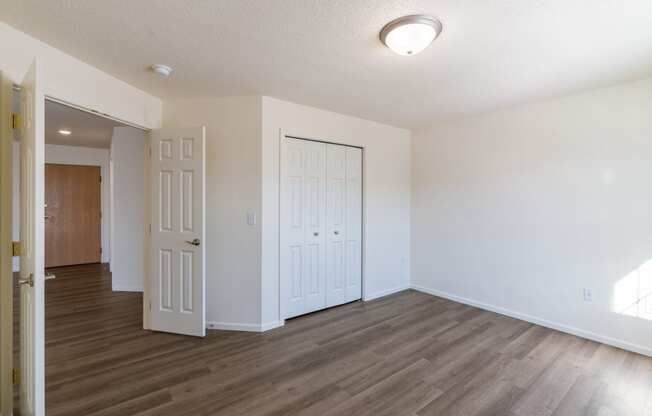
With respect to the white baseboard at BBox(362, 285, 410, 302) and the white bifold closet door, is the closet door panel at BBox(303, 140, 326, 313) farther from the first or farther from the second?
the white baseboard at BBox(362, 285, 410, 302)

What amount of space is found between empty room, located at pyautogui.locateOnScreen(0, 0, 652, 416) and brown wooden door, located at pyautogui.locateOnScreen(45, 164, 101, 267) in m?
1.56

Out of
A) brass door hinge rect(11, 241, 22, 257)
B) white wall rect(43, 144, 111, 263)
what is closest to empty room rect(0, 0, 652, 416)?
brass door hinge rect(11, 241, 22, 257)

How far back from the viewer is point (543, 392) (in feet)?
6.97

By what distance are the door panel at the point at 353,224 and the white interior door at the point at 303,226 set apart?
1.28ft

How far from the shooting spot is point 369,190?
13.3ft

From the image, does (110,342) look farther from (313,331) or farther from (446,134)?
(446,134)

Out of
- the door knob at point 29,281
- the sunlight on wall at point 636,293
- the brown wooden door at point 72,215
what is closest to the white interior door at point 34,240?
the door knob at point 29,281

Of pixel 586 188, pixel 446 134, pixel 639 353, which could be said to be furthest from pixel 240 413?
pixel 446 134

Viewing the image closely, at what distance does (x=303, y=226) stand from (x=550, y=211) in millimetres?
2703

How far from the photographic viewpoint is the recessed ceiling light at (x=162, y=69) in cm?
236

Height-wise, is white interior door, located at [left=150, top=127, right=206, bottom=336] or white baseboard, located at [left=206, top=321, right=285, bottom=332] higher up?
white interior door, located at [left=150, top=127, right=206, bottom=336]

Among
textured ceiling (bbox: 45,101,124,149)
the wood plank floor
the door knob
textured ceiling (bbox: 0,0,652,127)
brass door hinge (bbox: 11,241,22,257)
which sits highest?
textured ceiling (bbox: 45,101,124,149)

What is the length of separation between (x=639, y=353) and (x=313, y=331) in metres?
2.97

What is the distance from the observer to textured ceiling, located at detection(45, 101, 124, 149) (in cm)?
364
